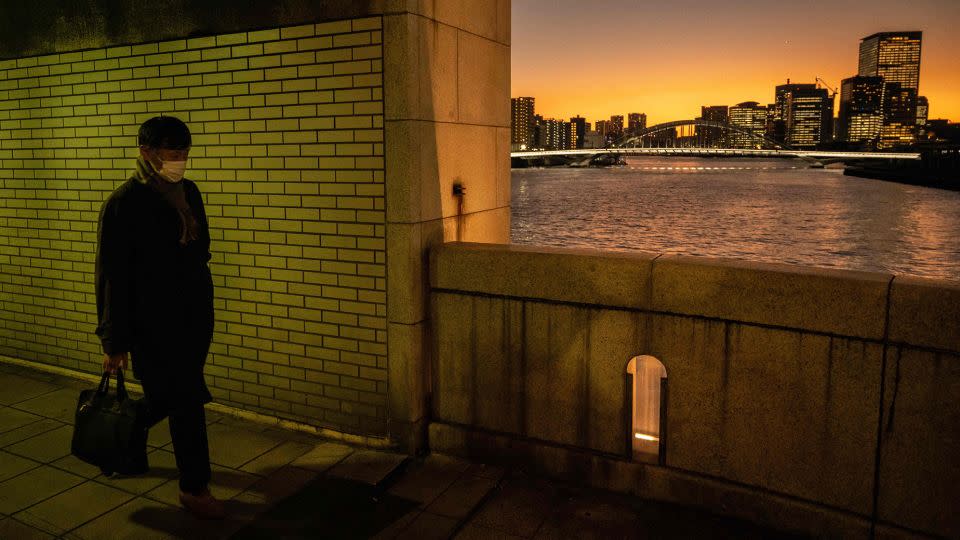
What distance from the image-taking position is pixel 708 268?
3.82 metres

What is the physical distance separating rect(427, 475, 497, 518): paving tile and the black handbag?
1.58 metres

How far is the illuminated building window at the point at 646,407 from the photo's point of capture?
165 inches

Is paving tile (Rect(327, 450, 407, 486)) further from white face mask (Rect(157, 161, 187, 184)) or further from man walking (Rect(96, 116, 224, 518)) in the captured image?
white face mask (Rect(157, 161, 187, 184))

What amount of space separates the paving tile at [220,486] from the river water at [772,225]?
3147 centimetres

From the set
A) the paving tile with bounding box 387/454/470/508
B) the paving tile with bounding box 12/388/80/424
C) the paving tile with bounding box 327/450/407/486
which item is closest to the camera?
the paving tile with bounding box 387/454/470/508

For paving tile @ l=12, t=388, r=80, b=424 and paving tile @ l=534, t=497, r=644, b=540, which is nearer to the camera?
paving tile @ l=534, t=497, r=644, b=540

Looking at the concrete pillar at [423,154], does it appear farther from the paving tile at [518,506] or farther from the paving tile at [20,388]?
the paving tile at [20,388]

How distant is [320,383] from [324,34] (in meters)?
2.38

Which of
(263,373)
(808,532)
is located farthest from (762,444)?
(263,373)

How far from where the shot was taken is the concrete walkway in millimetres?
3801

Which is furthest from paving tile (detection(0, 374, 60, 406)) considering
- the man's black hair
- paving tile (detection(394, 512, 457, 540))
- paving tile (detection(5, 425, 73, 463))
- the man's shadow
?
paving tile (detection(394, 512, 457, 540))

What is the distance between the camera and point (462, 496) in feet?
13.8

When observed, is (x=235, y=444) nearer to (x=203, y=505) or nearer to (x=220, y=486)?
(x=220, y=486)

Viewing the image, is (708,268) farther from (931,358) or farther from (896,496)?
(896,496)
